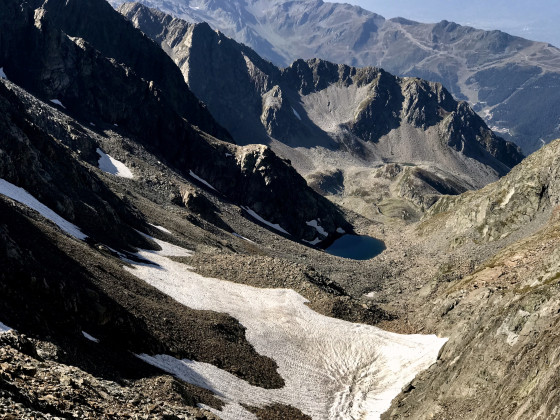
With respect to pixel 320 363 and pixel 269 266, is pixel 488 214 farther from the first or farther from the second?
pixel 320 363

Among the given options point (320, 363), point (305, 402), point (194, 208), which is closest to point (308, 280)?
point (320, 363)

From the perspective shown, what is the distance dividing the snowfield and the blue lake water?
87.3 meters

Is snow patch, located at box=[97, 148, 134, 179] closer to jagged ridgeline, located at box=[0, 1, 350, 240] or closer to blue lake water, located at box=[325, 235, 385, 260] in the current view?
jagged ridgeline, located at box=[0, 1, 350, 240]

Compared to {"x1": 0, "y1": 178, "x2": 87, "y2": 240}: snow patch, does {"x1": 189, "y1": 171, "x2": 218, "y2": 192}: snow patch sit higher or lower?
higher

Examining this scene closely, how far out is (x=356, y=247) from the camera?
15450 centimetres

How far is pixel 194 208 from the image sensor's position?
105 meters

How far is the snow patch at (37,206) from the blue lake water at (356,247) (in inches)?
3876

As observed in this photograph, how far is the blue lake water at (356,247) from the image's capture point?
14562cm

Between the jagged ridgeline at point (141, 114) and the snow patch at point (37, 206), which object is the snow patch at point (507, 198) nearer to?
the jagged ridgeline at point (141, 114)

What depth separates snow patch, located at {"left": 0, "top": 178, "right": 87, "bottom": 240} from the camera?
1984 inches

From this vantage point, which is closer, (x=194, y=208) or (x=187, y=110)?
(x=194, y=208)

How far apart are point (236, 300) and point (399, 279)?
152 feet

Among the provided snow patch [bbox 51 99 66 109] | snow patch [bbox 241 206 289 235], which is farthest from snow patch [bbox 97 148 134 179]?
snow patch [bbox 241 206 289 235]

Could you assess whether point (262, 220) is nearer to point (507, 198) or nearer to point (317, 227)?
point (317, 227)
